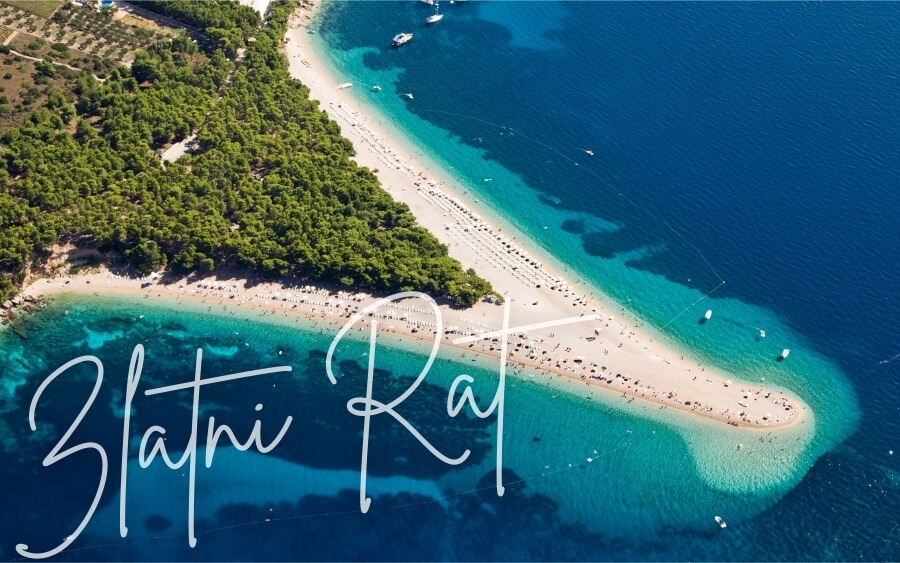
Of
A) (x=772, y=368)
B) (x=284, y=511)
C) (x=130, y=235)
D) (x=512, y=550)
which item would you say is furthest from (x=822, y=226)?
(x=130, y=235)

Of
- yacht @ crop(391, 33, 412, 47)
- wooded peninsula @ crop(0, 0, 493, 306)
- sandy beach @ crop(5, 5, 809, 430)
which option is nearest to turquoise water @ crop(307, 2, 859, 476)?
yacht @ crop(391, 33, 412, 47)

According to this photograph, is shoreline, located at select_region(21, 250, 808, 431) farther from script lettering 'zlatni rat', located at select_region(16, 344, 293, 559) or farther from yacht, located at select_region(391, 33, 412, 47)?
yacht, located at select_region(391, 33, 412, 47)

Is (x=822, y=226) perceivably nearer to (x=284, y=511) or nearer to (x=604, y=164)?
(x=604, y=164)

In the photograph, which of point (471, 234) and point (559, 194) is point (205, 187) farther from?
point (559, 194)

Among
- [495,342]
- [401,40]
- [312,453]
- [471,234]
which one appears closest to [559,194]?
[471,234]

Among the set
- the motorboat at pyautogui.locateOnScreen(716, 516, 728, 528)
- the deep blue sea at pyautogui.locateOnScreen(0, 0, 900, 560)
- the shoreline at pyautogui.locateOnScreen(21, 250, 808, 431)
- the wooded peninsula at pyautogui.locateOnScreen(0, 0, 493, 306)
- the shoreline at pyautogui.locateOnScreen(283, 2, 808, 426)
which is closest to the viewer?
the deep blue sea at pyautogui.locateOnScreen(0, 0, 900, 560)

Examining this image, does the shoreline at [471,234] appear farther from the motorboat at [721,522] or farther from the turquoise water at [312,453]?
the motorboat at [721,522]

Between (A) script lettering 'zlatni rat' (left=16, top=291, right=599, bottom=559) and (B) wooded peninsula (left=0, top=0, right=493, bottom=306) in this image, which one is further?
(B) wooded peninsula (left=0, top=0, right=493, bottom=306)
